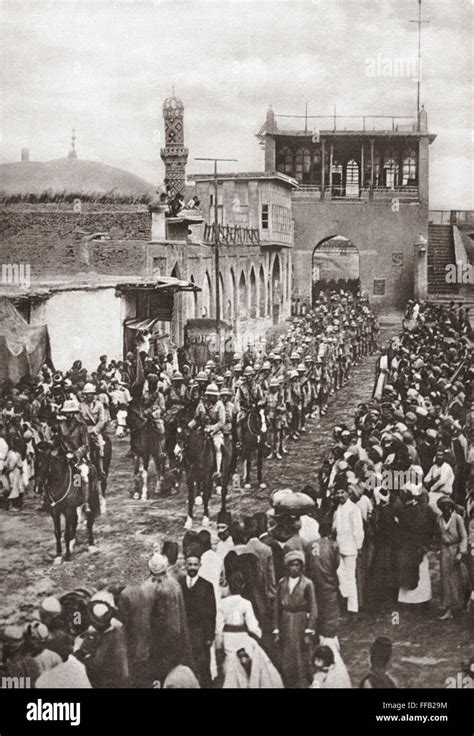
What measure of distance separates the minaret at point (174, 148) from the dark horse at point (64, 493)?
121 inches

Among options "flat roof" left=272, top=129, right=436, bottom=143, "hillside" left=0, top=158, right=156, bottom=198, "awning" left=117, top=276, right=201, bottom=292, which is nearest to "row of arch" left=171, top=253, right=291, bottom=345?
"awning" left=117, top=276, right=201, bottom=292

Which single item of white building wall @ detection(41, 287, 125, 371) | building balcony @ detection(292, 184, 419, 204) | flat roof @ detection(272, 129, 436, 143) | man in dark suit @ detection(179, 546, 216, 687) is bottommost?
man in dark suit @ detection(179, 546, 216, 687)

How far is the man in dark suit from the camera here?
8227 millimetres

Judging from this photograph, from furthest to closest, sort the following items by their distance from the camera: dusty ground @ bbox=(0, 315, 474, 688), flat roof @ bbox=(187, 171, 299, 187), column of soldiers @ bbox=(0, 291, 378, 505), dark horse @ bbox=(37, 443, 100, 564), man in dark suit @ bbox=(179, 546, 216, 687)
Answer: flat roof @ bbox=(187, 171, 299, 187) → column of soldiers @ bbox=(0, 291, 378, 505) → dark horse @ bbox=(37, 443, 100, 564) → dusty ground @ bbox=(0, 315, 474, 688) → man in dark suit @ bbox=(179, 546, 216, 687)

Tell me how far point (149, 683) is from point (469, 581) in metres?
3.09

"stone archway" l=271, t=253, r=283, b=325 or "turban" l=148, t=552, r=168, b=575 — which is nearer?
"turban" l=148, t=552, r=168, b=575

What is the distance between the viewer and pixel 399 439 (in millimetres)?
8992

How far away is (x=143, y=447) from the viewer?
9164 millimetres

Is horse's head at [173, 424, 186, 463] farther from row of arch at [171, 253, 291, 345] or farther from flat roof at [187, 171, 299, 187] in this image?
flat roof at [187, 171, 299, 187]

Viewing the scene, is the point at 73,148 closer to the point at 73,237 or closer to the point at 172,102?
the point at 73,237

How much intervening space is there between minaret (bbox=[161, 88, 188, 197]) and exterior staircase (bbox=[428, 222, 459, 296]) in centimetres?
300

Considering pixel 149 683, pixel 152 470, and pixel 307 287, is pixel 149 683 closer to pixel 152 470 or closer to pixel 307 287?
pixel 152 470

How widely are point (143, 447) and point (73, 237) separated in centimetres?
249
